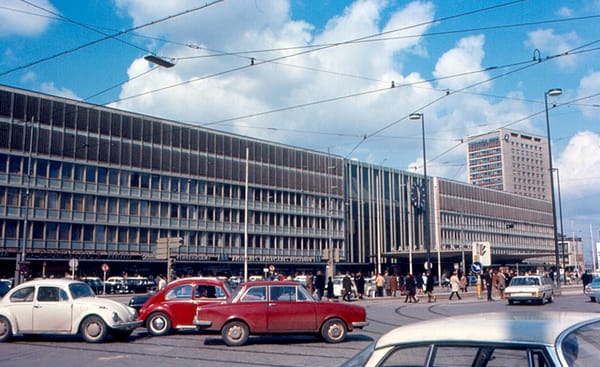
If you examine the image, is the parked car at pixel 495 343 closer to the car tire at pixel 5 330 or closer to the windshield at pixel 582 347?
the windshield at pixel 582 347

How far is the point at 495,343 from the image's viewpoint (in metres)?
3.55

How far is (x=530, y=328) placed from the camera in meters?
3.64

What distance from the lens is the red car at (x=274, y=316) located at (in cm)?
1406

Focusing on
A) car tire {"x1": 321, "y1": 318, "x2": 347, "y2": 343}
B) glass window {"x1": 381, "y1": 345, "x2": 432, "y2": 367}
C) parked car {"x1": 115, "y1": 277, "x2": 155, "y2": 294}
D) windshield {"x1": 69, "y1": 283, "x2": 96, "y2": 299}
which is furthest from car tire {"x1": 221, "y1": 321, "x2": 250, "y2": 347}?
parked car {"x1": 115, "y1": 277, "x2": 155, "y2": 294}

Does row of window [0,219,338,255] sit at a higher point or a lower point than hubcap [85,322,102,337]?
higher

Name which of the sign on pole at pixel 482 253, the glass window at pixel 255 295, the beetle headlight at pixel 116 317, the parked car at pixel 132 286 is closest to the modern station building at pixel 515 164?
the parked car at pixel 132 286

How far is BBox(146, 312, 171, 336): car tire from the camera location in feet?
54.2

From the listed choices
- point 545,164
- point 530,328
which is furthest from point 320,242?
point 545,164

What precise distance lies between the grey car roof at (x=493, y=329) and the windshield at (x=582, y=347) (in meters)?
0.06

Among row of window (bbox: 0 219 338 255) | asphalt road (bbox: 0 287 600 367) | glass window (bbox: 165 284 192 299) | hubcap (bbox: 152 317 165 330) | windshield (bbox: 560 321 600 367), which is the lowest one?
asphalt road (bbox: 0 287 600 367)

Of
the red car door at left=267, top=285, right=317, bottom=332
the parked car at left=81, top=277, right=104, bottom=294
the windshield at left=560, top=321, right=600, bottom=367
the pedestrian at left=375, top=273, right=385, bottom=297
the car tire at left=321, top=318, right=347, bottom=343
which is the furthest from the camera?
the parked car at left=81, top=277, right=104, bottom=294

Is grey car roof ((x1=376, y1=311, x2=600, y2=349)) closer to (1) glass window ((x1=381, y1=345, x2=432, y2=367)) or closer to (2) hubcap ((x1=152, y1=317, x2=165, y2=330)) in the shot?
(1) glass window ((x1=381, y1=345, x2=432, y2=367))

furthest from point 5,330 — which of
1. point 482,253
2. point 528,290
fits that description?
point 482,253

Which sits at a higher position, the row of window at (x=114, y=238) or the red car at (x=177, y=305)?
the row of window at (x=114, y=238)
